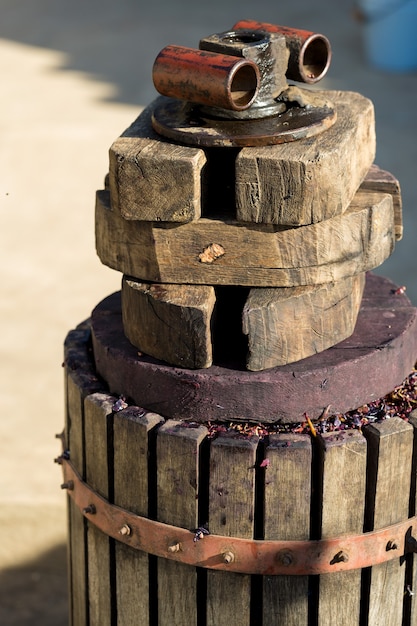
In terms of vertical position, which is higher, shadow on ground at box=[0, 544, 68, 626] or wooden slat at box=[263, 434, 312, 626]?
A: wooden slat at box=[263, 434, 312, 626]

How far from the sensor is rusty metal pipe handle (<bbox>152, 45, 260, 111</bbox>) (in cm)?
229

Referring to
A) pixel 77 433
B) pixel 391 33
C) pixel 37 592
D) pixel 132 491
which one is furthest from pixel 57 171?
pixel 132 491

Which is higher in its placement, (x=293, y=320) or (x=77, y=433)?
(x=293, y=320)

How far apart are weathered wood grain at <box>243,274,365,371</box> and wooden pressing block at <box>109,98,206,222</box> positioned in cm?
25

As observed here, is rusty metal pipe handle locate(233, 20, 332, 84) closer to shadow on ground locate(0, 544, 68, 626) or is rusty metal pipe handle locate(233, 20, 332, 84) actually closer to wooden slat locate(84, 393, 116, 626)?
wooden slat locate(84, 393, 116, 626)

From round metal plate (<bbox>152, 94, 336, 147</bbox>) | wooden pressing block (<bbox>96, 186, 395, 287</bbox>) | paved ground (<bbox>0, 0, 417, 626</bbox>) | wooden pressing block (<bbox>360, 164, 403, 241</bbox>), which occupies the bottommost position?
paved ground (<bbox>0, 0, 417, 626</bbox>)

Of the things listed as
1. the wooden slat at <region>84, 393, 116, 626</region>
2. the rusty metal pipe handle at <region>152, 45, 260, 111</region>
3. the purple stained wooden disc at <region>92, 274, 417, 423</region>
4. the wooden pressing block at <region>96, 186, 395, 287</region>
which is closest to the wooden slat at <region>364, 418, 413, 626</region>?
the purple stained wooden disc at <region>92, 274, 417, 423</region>

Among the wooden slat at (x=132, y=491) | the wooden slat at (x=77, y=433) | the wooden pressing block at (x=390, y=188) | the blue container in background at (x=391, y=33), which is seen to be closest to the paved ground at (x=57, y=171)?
the blue container in background at (x=391, y=33)

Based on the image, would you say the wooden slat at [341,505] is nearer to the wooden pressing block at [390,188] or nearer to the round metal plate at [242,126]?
the wooden pressing block at [390,188]

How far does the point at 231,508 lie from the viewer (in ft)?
7.69

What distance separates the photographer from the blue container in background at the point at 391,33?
9.72m

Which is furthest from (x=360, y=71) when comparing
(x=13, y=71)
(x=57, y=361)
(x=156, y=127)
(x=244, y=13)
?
(x=156, y=127)

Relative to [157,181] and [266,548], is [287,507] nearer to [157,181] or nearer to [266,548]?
[266,548]

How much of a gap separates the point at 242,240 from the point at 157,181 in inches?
8.8
